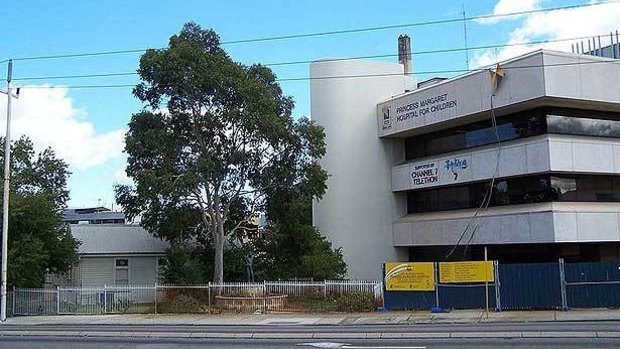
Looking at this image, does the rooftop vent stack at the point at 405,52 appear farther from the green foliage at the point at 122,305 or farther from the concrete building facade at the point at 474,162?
the green foliage at the point at 122,305

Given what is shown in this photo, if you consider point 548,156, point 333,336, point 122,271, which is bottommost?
point 333,336

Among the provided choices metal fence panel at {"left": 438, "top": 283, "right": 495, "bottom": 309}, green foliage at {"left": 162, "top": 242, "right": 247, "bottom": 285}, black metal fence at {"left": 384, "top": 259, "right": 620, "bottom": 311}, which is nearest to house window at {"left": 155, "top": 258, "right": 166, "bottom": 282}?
green foliage at {"left": 162, "top": 242, "right": 247, "bottom": 285}

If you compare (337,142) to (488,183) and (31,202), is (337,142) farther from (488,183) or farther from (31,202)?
(31,202)

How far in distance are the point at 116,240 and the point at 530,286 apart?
26.1m

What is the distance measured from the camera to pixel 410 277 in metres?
26.5

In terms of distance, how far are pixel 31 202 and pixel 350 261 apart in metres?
17.1

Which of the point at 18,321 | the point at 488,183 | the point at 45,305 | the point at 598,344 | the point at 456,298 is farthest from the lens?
the point at 488,183

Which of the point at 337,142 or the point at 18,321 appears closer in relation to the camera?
the point at 18,321

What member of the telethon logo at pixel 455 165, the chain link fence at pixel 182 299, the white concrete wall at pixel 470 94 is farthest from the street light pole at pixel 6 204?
the telethon logo at pixel 455 165

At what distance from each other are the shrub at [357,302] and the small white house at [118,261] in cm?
1571

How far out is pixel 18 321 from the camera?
93.1 ft

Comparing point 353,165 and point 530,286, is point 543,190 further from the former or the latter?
point 353,165

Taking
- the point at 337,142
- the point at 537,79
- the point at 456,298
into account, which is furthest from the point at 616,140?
the point at 337,142

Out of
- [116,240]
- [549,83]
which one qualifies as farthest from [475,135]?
[116,240]
